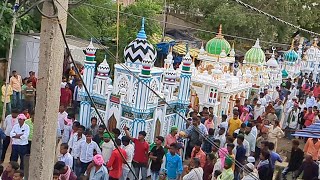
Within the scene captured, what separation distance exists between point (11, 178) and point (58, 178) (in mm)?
744

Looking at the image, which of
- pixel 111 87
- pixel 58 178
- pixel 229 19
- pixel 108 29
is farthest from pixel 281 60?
pixel 58 178

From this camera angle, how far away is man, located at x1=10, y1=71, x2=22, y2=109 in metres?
13.0

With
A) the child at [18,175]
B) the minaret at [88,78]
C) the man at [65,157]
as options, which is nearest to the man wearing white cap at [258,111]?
the minaret at [88,78]

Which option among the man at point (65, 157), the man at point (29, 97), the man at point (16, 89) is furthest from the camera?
the man at point (16, 89)

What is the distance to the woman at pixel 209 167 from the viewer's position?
29.0 ft

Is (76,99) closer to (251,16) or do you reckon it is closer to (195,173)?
(195,173)

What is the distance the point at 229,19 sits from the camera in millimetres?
25250

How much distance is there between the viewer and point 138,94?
11344 mm

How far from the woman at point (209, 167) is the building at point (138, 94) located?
2.74 meters

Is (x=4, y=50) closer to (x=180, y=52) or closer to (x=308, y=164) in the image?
(x=180, y=52)

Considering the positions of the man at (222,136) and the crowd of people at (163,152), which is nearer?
the crowd of people at (163,152)

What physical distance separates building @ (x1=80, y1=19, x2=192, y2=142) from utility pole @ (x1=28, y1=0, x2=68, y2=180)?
20.7 feet

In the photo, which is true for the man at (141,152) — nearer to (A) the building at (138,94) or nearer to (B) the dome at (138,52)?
(A) the building at (138,94)

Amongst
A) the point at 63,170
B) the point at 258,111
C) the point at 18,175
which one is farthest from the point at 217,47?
the point at 18,175
